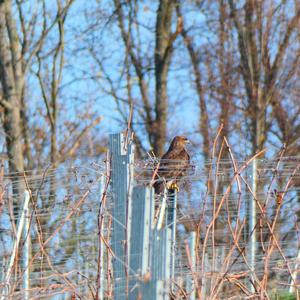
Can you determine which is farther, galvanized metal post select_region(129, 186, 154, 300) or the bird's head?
the bird's head

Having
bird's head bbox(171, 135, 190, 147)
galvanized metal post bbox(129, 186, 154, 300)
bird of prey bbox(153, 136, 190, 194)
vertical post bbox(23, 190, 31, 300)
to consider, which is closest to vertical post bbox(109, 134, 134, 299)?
galvanized metal post bbox(129, 186, 154, 300)

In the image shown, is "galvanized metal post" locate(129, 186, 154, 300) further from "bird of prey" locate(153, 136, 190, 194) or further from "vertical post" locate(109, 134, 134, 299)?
"bird of prey" locate(153, 136, 190, 194)

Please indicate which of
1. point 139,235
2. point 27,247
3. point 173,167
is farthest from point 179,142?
point 139,235

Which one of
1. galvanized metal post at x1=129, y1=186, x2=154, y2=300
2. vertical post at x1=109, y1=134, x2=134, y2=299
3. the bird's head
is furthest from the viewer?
the bird's head

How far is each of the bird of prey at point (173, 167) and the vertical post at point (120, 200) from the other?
0.35 metres

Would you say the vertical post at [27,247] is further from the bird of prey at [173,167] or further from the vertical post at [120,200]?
the bird of prey at [173,167]

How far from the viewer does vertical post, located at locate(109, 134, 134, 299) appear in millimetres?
3869

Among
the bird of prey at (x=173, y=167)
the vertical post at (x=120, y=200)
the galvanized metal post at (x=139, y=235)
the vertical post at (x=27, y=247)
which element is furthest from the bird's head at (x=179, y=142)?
the galvanized metal post at (x=139, y=235)

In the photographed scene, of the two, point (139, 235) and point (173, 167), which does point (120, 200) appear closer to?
point (139, 235)

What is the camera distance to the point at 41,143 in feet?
71.2

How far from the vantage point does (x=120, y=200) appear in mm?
3998

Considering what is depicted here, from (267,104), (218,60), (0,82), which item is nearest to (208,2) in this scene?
→ (218,60)

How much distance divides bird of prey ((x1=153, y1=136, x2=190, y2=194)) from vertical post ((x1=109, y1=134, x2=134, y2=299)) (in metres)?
0.35

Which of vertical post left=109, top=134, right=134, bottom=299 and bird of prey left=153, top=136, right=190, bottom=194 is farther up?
bird of prey left=153, top=136, right=190, bottom=194
